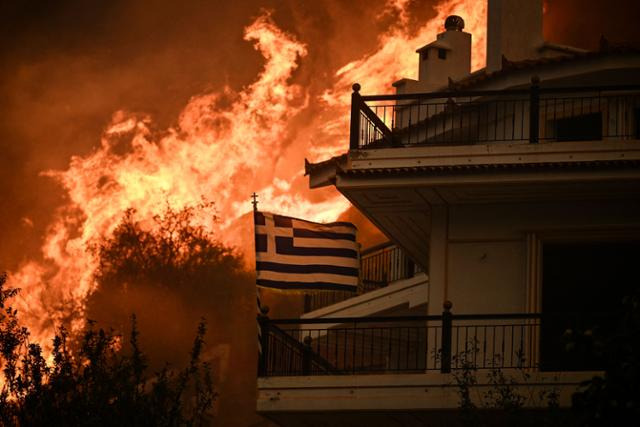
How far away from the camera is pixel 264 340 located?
28.1m

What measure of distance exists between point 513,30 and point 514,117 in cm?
601

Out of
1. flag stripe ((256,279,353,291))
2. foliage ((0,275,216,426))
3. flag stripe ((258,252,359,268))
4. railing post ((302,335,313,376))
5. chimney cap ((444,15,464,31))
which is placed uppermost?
chimney cap ((444,15,464,31))

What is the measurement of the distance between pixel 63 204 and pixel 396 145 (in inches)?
1518

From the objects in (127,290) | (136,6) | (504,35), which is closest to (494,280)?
(504,35)

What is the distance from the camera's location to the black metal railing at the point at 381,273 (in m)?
37.6

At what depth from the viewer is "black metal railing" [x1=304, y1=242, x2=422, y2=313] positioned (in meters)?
37.6

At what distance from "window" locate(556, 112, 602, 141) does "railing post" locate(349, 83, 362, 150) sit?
4086 millimetres

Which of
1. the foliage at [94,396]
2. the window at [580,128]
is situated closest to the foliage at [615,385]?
the foliage at [94,396]

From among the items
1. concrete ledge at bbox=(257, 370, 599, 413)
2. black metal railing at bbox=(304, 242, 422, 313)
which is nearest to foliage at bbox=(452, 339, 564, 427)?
concrete ledge at bbox=(257, 370, 599, 413)

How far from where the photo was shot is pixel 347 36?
216 feet

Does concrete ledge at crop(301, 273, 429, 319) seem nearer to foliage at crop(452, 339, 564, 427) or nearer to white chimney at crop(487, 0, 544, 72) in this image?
white chimney at crop(487, 0, 544, 72)

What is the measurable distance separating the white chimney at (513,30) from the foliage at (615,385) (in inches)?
650

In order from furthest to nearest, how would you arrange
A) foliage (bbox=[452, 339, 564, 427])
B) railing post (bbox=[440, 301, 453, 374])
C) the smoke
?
the smoke < railing post (bbox=[440, 301, 453, 374]) < foliage (bbox=[452, 339, 564, 427])

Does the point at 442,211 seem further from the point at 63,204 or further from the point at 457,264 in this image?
the point at 63,204
